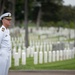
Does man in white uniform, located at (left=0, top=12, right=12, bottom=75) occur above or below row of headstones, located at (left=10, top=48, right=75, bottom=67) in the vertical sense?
below

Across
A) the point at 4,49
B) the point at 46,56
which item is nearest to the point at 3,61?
the point at 4,49

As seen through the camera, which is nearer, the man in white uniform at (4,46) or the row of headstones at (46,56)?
the man in white uniform at (4,46)

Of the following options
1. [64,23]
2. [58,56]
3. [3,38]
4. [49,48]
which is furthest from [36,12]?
[3,38]

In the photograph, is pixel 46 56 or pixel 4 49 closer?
pixel 4 49

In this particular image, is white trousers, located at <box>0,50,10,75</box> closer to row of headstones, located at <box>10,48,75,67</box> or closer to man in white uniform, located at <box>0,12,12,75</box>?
man in white uniform, located at <box>0,12,12,75</box>

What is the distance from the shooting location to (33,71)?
13148 millimetres

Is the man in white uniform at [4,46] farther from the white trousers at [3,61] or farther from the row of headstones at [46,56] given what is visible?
the row of headstones at [46,56]

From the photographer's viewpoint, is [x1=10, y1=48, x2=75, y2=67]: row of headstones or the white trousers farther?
[x1=10, y1=48, x2=75, y2=67]: row of headstones

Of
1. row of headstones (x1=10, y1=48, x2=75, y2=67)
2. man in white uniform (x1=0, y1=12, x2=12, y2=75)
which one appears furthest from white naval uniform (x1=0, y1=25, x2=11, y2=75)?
row of headstones (x1=10, y1=48, x2=75, y2=67)

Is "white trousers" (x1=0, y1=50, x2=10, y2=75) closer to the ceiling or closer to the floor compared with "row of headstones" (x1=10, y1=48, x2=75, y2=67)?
closer to the floor

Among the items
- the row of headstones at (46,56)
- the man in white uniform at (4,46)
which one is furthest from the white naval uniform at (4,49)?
the row of headstones at (46,56)

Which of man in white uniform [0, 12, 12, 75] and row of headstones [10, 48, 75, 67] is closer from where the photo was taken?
man in white uniform [0, 12, 12, 75]

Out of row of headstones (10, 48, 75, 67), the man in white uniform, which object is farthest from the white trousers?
row of headstones (10, 48, 75, 67)

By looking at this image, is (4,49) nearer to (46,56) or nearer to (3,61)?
(3,61)
